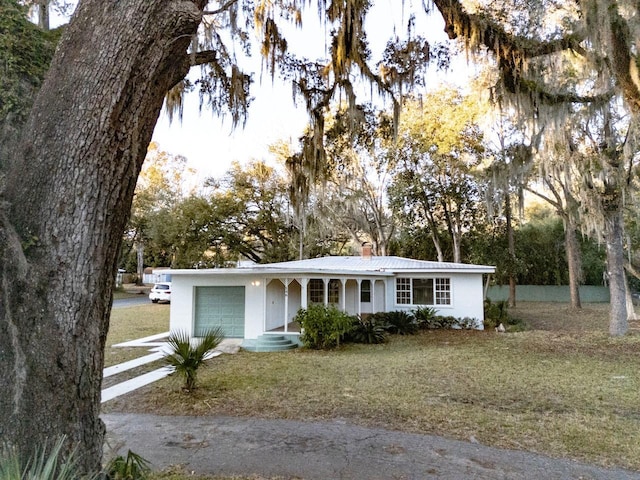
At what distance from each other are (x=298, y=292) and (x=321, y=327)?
15.8ft

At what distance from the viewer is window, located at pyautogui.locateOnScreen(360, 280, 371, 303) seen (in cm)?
1792

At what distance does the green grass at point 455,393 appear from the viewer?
5.12 m

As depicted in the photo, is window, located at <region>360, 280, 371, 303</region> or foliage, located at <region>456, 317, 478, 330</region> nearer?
foliage, located at <region>456, 317, 478, 330</region>

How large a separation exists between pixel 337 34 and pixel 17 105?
17.7 ft

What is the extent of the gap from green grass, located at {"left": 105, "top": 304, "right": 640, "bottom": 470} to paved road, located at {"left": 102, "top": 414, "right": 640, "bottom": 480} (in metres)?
0.33

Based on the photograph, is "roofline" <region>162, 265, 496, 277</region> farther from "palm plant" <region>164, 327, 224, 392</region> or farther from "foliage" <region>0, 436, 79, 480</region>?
"foliage" <region>0, 436, 79, 480</region>

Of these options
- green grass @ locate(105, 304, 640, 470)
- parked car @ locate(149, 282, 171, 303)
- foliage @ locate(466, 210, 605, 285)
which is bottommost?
green grass @ locate(105, 304, 640, 470)

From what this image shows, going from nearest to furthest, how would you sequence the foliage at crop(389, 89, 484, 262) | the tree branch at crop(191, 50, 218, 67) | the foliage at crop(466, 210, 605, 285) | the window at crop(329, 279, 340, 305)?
the tree branch at crop(191, 50, 218, 67)
the window at crop(329, 279, 340, 305)
the foliage at crop(389, 89, 484, 262)
the foliage at crop(466, 210, 605, 285)

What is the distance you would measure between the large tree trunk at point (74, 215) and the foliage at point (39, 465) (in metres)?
0.06

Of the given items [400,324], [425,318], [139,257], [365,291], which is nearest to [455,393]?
[400,324]

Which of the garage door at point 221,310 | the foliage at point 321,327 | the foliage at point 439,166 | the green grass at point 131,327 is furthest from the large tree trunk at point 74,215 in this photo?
the foliage at point 439,166

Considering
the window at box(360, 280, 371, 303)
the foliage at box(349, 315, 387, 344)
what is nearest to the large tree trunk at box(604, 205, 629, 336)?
the foliage at box(349, 315, 387, 344)

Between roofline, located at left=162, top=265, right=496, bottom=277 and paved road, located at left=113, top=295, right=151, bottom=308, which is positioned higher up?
roofline, located at left=162, top=265, right=496, bottom=277

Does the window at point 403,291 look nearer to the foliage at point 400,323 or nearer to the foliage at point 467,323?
the foliage at point 400,323
